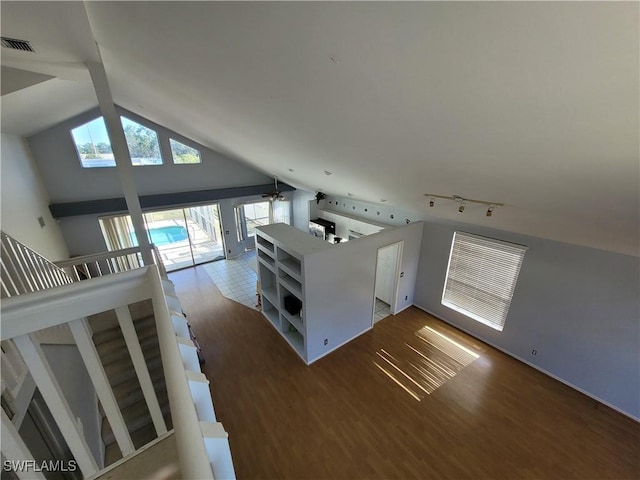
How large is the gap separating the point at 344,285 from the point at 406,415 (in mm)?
1946

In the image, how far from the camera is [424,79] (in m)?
1.43

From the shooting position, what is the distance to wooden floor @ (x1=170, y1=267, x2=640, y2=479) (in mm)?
2816

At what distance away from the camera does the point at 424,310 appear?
17.9 ft

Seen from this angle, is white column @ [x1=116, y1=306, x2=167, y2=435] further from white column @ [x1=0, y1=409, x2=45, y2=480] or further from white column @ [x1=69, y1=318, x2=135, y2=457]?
white column @ [x1=0, y1=409, x2=45, y2=480]

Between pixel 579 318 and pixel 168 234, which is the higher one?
pixel 579 318

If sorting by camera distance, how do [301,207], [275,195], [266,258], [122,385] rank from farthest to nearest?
1. [301,207]
2. [275,195]
3. [266,258]
4. [122,385]

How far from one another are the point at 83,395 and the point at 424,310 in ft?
18.1

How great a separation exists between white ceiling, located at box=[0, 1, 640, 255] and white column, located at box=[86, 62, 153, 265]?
0.59 feet

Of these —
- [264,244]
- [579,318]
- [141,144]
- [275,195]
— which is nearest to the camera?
[579,318]

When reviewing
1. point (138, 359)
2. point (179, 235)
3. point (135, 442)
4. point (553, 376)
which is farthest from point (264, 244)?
point (179, 235)

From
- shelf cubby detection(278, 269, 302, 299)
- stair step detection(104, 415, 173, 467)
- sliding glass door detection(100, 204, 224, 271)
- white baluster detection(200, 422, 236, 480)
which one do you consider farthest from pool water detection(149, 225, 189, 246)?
white baluster detection(200, 422, 236, 480)

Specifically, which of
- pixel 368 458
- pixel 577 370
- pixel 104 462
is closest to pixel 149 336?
pixel 104 462

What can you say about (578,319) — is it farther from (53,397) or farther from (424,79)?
(53,397)

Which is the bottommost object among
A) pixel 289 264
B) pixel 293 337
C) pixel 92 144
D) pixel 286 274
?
pixel 293 337
